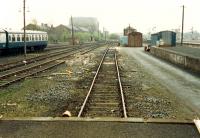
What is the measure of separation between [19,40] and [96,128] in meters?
33.4

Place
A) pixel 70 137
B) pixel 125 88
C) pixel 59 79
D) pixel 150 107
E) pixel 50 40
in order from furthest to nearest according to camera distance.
Answer: pixel 50 40 → pixel 59 79 → pixel 125 88 → pixel 150 107 → pixel 70 137

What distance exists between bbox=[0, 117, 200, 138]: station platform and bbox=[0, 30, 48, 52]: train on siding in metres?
27.1

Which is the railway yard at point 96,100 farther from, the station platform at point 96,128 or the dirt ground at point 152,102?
the station platform at point 96,128

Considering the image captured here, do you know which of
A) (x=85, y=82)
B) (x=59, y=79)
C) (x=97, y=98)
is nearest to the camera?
(x=97, y=98)

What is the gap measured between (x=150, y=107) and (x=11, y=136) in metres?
5.22

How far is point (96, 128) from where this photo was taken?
26.6 ft

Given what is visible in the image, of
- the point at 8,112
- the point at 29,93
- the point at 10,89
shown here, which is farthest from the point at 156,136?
the point at 10,89

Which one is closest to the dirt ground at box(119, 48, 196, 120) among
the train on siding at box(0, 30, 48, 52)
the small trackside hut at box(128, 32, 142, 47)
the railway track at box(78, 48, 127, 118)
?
Answer: the railway track at box(78, 48, 127, 118)

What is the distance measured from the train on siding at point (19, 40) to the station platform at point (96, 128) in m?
27.1

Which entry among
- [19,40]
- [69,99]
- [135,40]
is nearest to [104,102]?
[69,99]

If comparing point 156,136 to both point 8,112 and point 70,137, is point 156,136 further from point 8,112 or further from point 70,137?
point 8,112

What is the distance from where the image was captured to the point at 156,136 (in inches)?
297

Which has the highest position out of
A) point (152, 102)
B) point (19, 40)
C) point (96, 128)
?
point (19, 40)

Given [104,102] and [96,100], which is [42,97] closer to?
[96,100]
